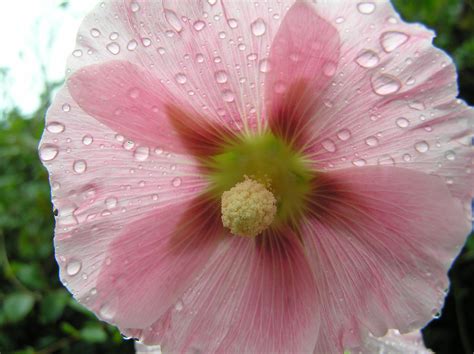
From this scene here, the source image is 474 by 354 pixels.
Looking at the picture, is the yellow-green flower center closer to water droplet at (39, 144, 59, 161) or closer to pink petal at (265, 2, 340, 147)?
pink petal at (265, 2, 340, 147)

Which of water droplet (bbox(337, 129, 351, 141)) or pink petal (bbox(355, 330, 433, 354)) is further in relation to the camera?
pink petal (bbox(355, 330, 433, 354))

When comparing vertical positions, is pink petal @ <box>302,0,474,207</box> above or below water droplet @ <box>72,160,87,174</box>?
above

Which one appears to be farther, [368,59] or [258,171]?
[258,171]

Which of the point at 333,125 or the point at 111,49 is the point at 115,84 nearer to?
the point at 111,49

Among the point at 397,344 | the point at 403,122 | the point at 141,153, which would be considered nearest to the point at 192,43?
the point at 141,153

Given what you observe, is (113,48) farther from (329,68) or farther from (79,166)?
(329,68)

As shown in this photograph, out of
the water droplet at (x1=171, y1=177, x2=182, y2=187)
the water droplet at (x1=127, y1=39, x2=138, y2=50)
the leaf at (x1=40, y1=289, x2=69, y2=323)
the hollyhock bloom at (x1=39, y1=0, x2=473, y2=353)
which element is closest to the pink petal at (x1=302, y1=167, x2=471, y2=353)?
the hollyhock bloom at (x1=39, y1=0, x2=473, y2=353)

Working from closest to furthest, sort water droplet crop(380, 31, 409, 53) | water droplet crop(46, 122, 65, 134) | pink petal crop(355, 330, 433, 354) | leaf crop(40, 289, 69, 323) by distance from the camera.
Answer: water droplet crop(380, 31, 409, 53) → water droplet crop(46, 122, 65, 134) → pink petal crop(355, 330, 433, 354) → leaf crop(40, 289, 69, 323)

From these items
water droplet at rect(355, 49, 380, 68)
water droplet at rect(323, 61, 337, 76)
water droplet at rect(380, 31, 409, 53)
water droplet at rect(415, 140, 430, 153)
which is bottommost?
water droplet at rect(415, 140, 430, 153)

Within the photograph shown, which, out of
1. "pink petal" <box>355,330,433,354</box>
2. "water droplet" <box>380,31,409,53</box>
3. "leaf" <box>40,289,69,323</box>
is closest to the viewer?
"water droplet" <box>380,31,409,53</box>
